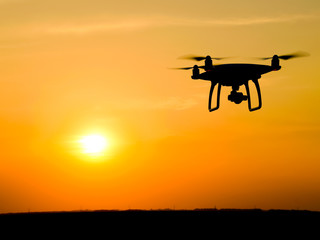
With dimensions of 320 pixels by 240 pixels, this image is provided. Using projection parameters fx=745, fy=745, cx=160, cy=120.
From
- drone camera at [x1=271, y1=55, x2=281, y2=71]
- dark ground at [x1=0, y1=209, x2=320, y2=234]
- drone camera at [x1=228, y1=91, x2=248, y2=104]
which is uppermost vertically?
drone camera at [x1=271, y1=55, x2=281, y2=71]

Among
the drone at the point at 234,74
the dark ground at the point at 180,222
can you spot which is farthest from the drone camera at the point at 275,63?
the dark ground at the point at 180,222

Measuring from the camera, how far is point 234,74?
3179 inches

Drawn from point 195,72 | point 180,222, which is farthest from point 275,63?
point 180,222

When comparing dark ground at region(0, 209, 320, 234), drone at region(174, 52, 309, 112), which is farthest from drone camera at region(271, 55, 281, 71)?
dark ground at region(0, 209, 320, 234)

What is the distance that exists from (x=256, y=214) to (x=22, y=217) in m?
28.1

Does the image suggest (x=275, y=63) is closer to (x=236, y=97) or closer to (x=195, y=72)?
(x=236, y=97)

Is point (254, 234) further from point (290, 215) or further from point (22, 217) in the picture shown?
point (22, 217)

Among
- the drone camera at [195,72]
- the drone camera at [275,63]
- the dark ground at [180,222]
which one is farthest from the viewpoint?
the drone camera at [195,72]

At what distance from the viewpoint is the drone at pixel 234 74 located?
80500 mm

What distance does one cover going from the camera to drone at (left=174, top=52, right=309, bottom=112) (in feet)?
264

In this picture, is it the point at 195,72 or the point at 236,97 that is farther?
the point at 195,72

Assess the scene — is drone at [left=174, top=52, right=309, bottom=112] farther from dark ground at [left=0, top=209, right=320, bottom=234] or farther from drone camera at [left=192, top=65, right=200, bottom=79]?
dark ground at [left=0, top=209, right=320, bottom=234]

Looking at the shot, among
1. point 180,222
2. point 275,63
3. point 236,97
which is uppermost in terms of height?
point 275,63

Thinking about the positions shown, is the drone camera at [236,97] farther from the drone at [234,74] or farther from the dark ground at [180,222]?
the dark ground at [180,222]
